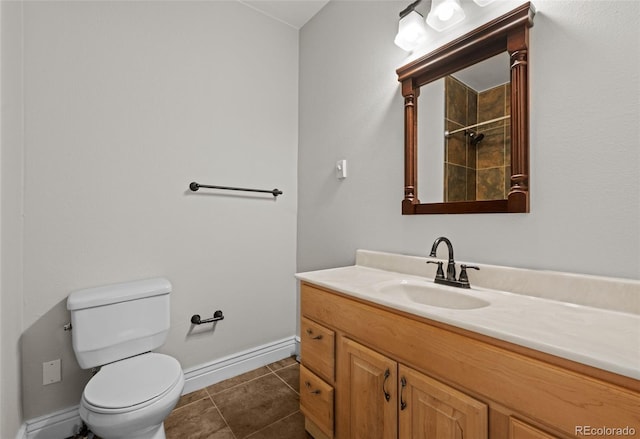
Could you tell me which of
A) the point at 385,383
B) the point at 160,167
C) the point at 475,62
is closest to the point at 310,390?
the point at 385,383

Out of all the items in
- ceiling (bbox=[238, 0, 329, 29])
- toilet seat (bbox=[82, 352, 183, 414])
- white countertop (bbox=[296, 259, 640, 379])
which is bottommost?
toilet seat (bbox=[82, 352, 183, 414])

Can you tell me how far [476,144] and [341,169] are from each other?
2.81 feet

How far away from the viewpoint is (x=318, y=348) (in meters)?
1.33

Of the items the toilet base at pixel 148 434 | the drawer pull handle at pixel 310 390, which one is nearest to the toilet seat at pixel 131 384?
the toilet base at pixel 148 434

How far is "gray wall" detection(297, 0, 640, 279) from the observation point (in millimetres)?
918

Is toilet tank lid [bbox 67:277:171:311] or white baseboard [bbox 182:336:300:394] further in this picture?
white baseboard [bbox 182:336:300:394]

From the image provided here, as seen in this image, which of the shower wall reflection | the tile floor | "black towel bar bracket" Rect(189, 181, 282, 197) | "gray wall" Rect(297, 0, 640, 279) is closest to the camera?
"gray wall" Rect(297, 0, 640, 279)

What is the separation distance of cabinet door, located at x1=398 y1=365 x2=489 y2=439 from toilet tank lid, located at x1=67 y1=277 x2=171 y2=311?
131cm

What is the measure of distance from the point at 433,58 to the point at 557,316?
1211 mm

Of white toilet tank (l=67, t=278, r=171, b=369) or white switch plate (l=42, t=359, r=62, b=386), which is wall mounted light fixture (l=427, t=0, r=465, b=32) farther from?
white switch plate (l=42, t=359, r=62, b=386)

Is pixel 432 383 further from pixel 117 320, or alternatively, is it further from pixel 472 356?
pixel 117 320

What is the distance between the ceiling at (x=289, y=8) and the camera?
2047 mm

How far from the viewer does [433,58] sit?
54.5 inches

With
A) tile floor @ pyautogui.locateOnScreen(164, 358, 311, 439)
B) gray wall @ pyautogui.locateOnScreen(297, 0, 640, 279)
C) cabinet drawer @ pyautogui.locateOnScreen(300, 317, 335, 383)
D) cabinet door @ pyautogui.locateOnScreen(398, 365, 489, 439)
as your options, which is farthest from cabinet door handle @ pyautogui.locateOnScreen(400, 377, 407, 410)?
tile floor @ pyautogui.locateOnScreen(164, 358, 311, 439)
